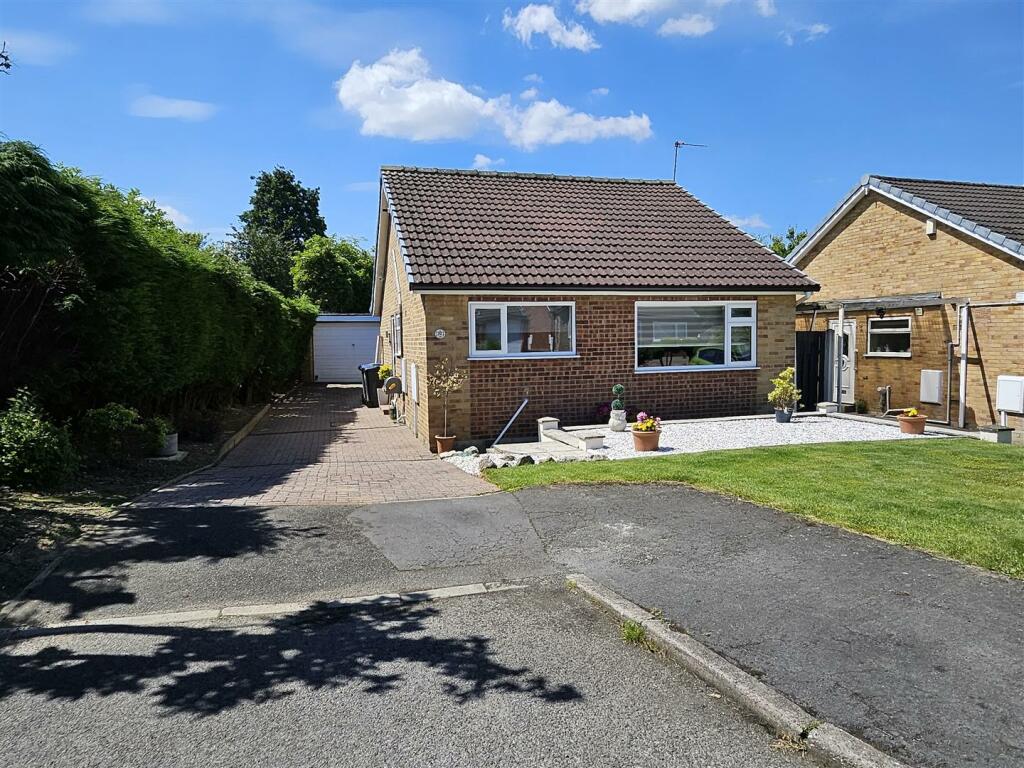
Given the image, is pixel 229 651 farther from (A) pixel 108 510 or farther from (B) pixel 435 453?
(B) pixel 435 453

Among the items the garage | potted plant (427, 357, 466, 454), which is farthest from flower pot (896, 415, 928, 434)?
the garage

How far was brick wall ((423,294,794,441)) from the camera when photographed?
12.4 m

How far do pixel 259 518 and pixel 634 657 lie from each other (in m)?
4.65

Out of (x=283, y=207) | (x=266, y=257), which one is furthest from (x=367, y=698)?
(x=283, y=207)

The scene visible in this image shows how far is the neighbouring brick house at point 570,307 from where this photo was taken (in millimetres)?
12523

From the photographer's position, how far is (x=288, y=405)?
73.7 feet

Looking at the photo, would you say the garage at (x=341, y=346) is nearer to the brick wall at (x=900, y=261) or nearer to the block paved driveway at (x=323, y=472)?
the block paved driveway at (x=323, y=472)

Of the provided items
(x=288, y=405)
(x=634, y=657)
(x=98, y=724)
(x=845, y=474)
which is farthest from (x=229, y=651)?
(x=288, y=405)

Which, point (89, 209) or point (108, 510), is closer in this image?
point (108, 510)

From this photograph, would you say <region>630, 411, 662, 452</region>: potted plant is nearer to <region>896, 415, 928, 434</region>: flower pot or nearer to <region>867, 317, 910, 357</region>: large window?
<region>896, 415, 928, 434</region>: flower pot

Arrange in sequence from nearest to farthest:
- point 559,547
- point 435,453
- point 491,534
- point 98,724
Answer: point 98,724 < point 559,547 < point 491,534 < point 435,453

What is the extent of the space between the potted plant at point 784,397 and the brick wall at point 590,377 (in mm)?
989

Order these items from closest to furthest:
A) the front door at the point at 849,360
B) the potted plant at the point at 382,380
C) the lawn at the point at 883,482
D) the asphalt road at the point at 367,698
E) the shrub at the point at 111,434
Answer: the asphalt road at the point at 367,698 → the lawn at the point at 883,482 → the shrub at the point at 111,434 → the front door at the point at 849,360 → the potted plant at the point at 382,380

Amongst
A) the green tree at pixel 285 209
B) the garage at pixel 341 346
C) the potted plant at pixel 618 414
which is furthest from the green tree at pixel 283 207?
the potted plant at pixel 618 414
